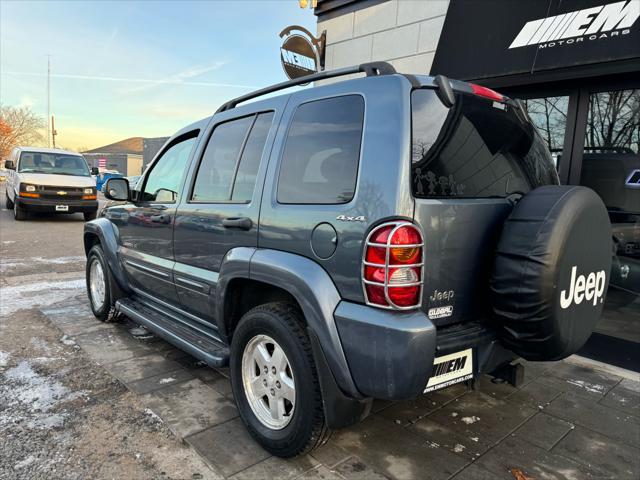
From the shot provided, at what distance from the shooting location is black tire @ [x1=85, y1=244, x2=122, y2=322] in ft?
14.2

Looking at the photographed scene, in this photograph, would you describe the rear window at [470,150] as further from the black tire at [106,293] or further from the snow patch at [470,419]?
the black tire at [106,293]

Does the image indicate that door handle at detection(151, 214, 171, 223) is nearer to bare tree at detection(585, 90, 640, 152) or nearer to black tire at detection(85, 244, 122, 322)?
black tire at detection(85, 244, 122, 322)

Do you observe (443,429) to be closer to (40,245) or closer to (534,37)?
(534,37)

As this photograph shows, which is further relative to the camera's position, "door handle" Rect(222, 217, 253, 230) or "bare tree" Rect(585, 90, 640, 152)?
"bare tree" Rect(585, 90, 640, 152)

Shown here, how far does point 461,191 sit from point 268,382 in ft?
4.76

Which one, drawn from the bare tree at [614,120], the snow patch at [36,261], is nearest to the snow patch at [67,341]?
the snow patch at [36,261]

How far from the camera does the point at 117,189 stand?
3.88 m

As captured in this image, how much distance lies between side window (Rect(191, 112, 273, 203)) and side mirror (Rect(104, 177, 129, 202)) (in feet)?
3.33

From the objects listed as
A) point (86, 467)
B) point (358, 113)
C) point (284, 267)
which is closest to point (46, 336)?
point (86, 467)

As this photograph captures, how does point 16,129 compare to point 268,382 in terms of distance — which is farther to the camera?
point 16,129

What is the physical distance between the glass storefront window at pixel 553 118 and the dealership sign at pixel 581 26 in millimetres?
574

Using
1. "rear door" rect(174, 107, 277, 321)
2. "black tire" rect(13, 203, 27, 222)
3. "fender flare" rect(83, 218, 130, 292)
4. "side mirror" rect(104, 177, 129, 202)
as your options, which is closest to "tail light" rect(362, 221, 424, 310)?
"rear door" rect(174, 107, 277, 321)

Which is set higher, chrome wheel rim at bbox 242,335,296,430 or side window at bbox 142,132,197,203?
side window at bbox 142,132,197,203

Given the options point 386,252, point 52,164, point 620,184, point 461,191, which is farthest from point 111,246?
point 52,164
